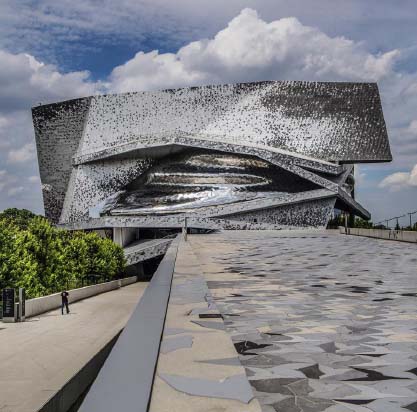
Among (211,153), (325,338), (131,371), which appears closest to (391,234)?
(211,153)

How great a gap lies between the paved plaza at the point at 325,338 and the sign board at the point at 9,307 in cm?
1216

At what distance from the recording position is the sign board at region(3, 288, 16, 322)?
1936cm

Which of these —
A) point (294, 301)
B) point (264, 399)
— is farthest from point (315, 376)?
point (294, 301)

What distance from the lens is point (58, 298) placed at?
80.7 feet

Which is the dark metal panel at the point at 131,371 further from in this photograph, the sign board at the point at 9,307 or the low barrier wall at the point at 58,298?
the low barrier wall at the point at 58,298

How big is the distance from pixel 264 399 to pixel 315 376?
24.8 inches

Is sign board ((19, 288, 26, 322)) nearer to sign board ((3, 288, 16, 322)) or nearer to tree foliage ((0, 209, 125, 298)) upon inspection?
sign board ((3, 288, 16, 322))

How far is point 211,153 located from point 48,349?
32947 mm

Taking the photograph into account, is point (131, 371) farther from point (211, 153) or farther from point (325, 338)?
point (211, 153)

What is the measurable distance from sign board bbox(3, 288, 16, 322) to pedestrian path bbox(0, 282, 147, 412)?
30 centimetres

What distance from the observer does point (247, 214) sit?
4172cm

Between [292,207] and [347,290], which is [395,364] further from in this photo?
[292,207]

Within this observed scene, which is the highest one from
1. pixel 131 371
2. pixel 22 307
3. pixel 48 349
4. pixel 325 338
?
pixel 131 371

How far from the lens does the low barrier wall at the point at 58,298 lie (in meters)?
21.5
